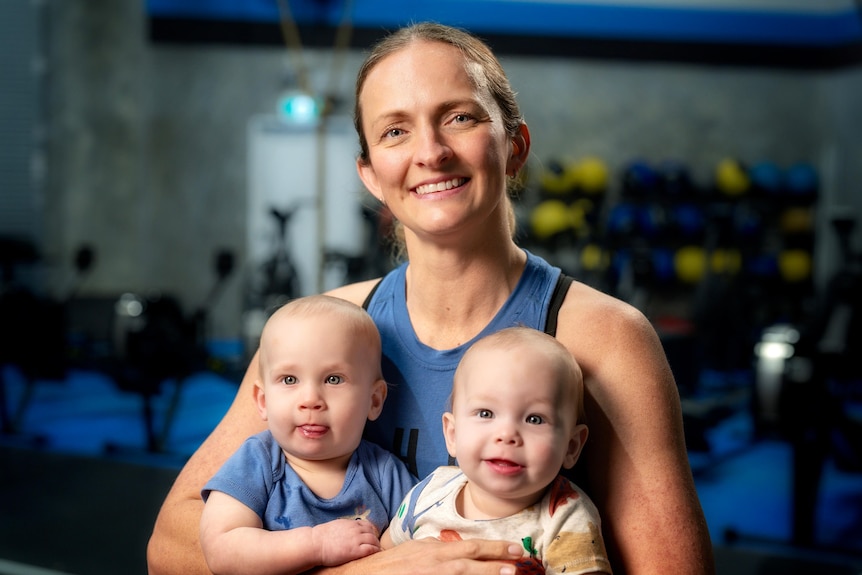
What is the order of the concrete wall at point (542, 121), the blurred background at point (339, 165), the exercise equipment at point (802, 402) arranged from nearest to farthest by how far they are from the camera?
the exercise equipment at point (802, 402) < the blurred background at point (339, 165) < the concrete wall at point (542, 121)

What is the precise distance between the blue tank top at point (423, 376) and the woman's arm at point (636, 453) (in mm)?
91

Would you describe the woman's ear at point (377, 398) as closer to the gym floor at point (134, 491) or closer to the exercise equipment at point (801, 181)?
the gym floor at point (134, 491)

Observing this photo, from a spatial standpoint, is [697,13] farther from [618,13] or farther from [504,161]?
[504,161]

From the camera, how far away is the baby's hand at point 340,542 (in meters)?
1.10

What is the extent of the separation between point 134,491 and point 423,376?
2.38 metres

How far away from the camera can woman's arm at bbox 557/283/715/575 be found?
1115 millimetres

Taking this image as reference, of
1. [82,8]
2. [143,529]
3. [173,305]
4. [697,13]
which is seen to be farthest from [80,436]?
[697,13]

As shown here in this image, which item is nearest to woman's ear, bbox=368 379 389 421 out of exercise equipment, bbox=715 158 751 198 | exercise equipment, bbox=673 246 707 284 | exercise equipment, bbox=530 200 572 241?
exercise equipment, bbox=530 200 572 241

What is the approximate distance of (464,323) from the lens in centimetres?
128

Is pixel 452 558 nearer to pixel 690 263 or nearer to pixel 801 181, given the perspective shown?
pixel 690 263

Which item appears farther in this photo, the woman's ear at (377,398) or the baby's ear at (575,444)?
the woman's ear at (377,398)

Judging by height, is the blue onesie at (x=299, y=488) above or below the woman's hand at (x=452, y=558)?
above

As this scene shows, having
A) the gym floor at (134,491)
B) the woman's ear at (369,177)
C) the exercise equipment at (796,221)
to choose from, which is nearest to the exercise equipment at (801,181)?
the exercise equipment at (796,221)

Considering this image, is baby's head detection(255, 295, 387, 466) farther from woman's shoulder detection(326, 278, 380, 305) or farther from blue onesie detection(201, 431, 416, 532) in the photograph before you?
woman's shoulder detection(326, 278, 380, 305)
